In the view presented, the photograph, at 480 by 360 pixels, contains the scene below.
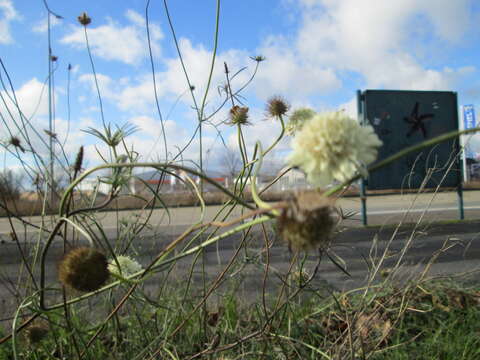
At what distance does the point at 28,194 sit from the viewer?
186 centimetres

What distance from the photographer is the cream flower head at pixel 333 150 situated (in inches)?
16.0

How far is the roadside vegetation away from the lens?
0.42 m

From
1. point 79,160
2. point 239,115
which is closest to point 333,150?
point 79,160

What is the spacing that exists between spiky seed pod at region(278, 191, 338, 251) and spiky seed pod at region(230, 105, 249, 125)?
2.52ft

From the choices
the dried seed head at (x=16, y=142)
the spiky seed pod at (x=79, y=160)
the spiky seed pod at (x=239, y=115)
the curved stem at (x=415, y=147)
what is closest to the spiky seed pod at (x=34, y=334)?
the spiky seed pod at (x=79, y=160)

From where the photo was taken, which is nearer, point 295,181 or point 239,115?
point 295,181

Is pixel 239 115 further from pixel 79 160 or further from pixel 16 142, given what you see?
pixel 16 142

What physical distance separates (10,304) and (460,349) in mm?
2201

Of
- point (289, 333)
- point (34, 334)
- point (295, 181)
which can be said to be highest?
point (295, 181)

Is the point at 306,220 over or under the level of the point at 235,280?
over

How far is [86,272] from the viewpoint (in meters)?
0.55

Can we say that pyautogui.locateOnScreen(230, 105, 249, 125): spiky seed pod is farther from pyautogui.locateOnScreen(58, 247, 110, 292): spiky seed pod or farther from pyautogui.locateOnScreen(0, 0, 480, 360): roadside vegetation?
pyautogui.locateOnScreen(58, 247, 110, 292): spiky seed pod

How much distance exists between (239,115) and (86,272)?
28.5 inches

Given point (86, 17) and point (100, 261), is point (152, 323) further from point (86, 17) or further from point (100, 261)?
point (86, 17)
